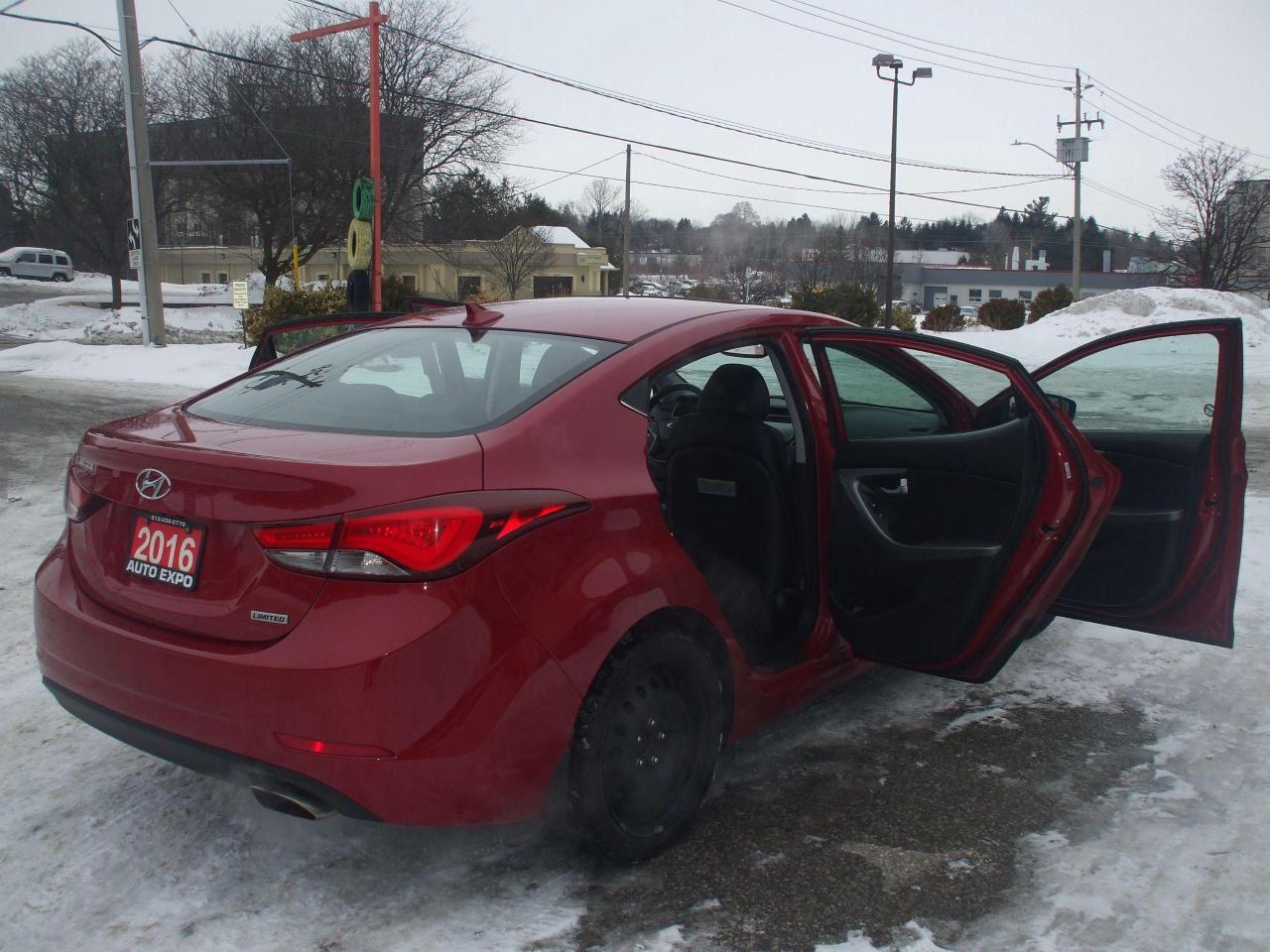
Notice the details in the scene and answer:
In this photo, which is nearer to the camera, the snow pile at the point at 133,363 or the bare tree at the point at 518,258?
the snow pile at the point at 133,363

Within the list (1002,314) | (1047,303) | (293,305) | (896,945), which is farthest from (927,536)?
(1047,303)

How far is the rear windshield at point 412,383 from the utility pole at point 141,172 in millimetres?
19472

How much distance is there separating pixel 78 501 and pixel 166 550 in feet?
1.50

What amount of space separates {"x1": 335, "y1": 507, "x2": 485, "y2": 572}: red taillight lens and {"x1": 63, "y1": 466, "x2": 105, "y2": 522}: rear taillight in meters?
0.84

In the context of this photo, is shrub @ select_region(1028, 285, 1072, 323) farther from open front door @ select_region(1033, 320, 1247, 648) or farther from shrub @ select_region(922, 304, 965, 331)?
open front door @ select_region(1033, 320, 1247, 648)

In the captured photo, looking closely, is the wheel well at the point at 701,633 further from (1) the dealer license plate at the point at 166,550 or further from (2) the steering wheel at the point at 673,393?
(2) the steering wheel at the point at 673,393

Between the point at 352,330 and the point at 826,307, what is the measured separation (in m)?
29.8

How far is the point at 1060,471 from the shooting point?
329 centimetres

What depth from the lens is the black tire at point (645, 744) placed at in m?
2.65

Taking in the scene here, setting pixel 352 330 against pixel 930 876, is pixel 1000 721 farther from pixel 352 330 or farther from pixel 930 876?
pixel 352 330

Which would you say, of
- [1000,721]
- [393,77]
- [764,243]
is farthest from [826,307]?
[764,243]

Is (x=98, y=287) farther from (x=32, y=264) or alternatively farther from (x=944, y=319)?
(x=944, y=319)

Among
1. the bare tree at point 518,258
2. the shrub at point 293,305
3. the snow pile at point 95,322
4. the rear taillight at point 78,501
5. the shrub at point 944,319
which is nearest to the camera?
the rear taillight at point 78,501

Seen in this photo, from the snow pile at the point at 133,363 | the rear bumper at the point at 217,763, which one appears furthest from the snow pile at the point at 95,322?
the rear bumper at the point at 217,763
